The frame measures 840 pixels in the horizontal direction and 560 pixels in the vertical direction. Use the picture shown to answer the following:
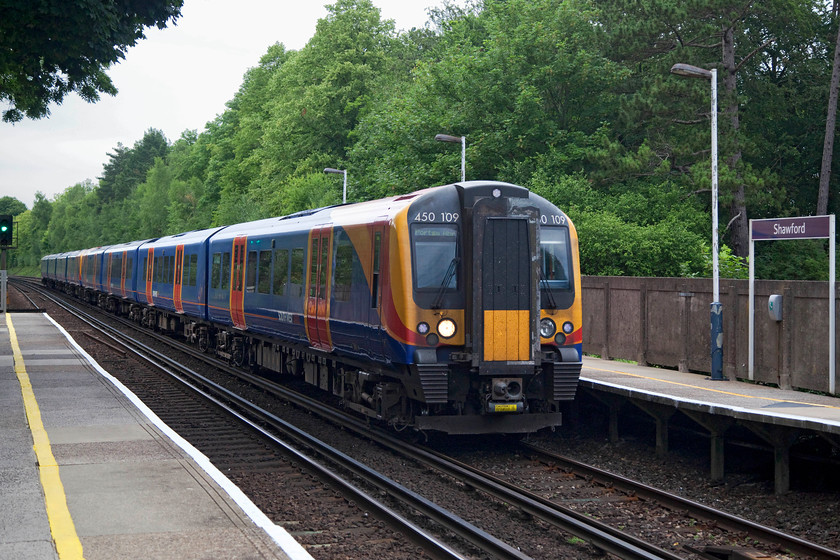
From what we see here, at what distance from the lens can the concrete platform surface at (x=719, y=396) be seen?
9648 mm

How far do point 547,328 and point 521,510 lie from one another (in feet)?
10.2

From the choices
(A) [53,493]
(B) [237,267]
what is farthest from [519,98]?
(A) [53,493]

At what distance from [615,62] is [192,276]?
2006 cm

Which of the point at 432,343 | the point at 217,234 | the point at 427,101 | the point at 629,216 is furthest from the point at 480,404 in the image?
the point at 427,101

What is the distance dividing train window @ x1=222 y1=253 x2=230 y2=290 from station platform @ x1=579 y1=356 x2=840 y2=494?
864 centimetres

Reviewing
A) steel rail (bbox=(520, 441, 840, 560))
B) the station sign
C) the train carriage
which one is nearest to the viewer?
steel rail (bbox=(520, 441, 840, 560))

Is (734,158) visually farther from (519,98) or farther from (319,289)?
(319,289)

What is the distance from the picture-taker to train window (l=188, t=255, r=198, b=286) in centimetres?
2373

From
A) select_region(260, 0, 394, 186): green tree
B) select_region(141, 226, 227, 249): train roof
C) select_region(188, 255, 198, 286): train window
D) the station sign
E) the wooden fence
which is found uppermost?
select_region(260, 0, 394, 186): green tree

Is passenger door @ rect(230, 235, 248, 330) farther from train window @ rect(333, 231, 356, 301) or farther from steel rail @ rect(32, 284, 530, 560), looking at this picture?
train window @ rect(333, 231, 356, 301)

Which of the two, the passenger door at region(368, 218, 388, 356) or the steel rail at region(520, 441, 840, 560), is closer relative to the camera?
the steel rail at region(520, 441, 840, 560)

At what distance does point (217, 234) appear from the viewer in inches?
885

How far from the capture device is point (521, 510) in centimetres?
896

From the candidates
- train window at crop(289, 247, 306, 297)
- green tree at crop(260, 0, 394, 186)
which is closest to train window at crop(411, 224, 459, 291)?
train window at crop(289, 247, 306, 297)
